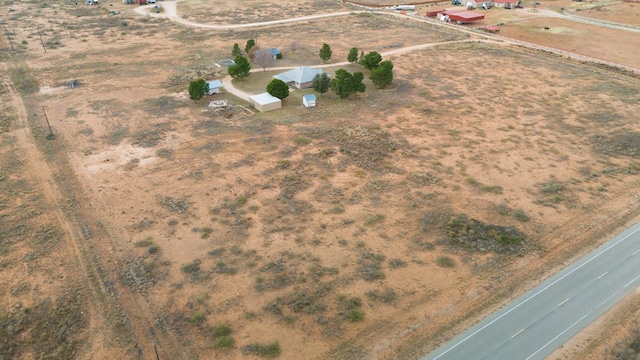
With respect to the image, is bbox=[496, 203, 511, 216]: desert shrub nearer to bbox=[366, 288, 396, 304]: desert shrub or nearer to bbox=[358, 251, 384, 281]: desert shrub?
bbox=[358, 251, 384, 281]: desert shrub

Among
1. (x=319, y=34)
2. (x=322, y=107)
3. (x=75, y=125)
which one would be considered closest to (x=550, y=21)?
(x=319, y=34)

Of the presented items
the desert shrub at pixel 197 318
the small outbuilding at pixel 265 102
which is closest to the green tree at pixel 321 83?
the small outbuilding at pixel 265 102

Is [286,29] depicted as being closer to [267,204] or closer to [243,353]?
[267,204]

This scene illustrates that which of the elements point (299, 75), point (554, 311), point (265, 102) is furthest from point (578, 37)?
point (554, 311)

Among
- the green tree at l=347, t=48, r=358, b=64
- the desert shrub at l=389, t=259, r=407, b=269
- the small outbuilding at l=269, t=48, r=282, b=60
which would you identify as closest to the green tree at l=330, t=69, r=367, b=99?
the green tree at l=347, t=48, r=358, b=64

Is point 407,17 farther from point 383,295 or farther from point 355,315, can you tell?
point 355,315

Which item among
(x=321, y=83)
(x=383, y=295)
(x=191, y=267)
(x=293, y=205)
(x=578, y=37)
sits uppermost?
(x=578, y=37)

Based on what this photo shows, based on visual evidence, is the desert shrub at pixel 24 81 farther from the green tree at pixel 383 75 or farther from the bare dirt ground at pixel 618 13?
the bare dirt ground at pixel 618 13

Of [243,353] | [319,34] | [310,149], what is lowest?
[243,353]
